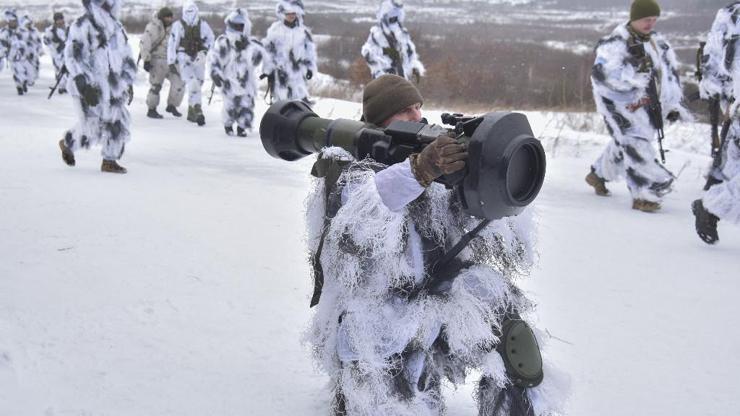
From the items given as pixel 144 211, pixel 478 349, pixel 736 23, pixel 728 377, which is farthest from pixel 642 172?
pixel 478 349

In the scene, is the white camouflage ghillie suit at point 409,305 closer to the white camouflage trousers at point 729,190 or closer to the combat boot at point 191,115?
the white camouflage trousers at point 729,190

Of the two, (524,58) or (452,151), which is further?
(524,58)

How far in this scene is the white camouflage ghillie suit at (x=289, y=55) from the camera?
1032 cm

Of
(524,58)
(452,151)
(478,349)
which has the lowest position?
(524,58)

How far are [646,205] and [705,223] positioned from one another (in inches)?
45.6

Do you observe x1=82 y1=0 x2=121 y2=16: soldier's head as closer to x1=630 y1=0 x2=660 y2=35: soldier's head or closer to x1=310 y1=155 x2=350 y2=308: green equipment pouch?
x1=630 y1=0 x2=660 y2=35: soldier's head

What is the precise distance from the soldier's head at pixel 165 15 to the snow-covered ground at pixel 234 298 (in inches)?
199

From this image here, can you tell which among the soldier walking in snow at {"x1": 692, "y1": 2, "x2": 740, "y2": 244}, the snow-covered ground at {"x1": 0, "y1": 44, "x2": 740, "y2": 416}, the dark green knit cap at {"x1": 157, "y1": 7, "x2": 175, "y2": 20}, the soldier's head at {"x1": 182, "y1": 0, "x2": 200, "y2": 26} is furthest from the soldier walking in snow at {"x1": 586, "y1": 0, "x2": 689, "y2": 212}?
the dark green knit cap at {"x1": 157, "y1": 7, "x2": 175, "y2": 20}

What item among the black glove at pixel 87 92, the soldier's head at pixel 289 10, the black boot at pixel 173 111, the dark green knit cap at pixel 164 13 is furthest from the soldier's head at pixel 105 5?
the black boot at pixel 173 111

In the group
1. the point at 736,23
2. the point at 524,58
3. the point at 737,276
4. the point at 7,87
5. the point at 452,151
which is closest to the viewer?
the point at 452,151

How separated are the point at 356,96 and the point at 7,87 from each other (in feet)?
24.6

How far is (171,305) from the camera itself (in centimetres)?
353

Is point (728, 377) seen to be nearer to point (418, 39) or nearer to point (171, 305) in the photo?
point (171, 305)

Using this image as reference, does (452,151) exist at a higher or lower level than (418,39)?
higher
